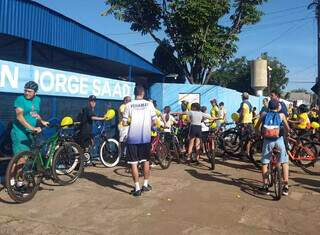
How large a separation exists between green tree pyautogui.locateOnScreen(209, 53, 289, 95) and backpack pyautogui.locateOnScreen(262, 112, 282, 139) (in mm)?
48698

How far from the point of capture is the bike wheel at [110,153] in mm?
11055

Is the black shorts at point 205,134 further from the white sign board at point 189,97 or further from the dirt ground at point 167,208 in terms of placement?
the white sign board at point 189,97

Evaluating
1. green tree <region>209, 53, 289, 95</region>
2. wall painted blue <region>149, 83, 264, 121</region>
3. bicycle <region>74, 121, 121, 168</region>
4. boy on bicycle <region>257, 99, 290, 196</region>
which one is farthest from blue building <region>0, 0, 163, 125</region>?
green tree <region>209, 53, 289, 95</region>

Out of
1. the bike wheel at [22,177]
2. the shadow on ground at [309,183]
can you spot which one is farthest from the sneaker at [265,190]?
the bike wheel at [22,177]

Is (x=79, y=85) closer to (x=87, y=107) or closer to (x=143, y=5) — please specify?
(x=87, y=107)

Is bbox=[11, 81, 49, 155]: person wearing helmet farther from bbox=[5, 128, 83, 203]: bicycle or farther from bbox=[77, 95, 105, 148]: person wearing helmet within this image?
bbox=[77, 95, 105, 148]: person wearing helmet

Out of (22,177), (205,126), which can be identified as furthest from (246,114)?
(22,177)

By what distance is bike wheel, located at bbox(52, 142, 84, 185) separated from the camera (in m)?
8.30

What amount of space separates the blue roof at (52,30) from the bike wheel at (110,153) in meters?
2.63

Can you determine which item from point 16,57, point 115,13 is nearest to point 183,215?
point 16,57

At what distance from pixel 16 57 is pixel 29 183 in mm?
5669

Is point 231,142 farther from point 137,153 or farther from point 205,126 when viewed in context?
point 137,153

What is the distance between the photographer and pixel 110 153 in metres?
11.2

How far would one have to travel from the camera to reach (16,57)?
12.0 m
